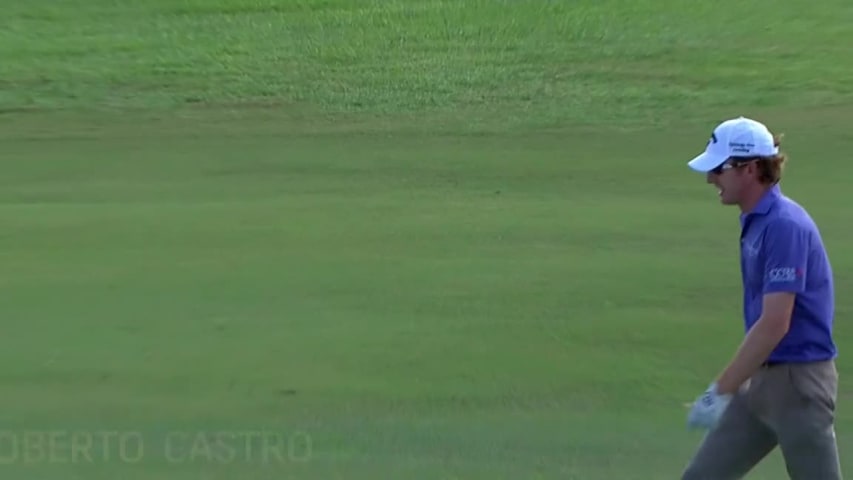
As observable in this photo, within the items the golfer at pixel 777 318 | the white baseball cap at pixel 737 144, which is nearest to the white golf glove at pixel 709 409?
the golfer at pixel 777 318

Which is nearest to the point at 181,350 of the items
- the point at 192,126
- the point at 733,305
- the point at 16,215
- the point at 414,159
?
the point at 733,305

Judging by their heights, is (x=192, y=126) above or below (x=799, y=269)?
above

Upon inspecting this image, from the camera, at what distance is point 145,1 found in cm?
2548

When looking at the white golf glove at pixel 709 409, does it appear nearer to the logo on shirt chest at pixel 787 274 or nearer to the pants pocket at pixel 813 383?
the pants pocket at pixel 813 383

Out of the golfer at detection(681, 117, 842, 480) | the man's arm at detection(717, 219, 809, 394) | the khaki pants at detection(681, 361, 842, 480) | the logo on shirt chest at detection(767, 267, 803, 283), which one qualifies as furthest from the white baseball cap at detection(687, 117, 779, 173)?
the khaki pants at detection(681, 361, 842, 480)

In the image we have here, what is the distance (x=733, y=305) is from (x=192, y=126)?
9280 mm

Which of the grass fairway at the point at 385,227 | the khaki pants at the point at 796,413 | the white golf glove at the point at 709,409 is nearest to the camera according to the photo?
the khaki pants at the point at 796,413

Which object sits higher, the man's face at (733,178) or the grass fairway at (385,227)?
the grass fairway at (385,227)

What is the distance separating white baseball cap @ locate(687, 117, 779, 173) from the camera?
594 centimetres

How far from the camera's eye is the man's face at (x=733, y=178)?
598 cm


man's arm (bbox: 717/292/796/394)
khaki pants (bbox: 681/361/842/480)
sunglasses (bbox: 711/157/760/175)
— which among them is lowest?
khaki pants (bbox: 681/361/842/480)

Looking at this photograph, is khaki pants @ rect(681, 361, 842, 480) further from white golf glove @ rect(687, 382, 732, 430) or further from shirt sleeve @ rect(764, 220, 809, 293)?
shirt sleeve @ rect(764, 220, 809, 293)

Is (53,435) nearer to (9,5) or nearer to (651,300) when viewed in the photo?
(651,300)

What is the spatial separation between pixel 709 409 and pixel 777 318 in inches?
18.4
